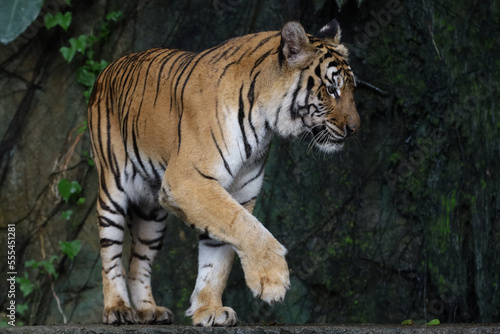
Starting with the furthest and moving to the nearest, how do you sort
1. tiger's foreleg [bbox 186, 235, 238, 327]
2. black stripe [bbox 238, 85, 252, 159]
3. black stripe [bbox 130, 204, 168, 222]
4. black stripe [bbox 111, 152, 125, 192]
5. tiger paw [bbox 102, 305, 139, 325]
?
black stripe [bbox 130, 204, 168, 222], black stripe [bbox 111, 152, 125, 192], tiger paw [bbox 102, 305, 139, 325], black stripe [bbox 238, 85, 252, 159], tiger's foreleg [bbox 186, 235, 238, 327]

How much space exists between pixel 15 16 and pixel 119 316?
2631 millimetres

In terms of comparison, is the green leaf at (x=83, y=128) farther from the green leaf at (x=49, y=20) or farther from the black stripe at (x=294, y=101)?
the black stripe at (x=294, y=101)

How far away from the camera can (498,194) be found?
6.10m

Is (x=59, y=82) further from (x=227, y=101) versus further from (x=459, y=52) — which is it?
(x=459, y=52)

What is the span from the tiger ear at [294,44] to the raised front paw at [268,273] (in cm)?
99

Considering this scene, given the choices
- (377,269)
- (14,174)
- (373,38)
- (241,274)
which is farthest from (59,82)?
(377,269)

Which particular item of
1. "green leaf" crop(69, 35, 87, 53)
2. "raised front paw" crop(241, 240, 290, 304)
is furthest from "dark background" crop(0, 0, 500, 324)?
"raised front paw" crop(241, 240, 290, 304)

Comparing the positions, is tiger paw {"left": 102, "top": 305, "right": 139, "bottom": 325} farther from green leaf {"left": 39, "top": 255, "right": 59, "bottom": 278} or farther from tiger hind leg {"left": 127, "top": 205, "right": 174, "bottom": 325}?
green leaf {"left": 39, "top": 255, "right": 59, "bottom": 278}

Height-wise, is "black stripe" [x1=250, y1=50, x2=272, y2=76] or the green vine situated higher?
"black stripe" [x1=250, y1=50, x2=272, y2=76]

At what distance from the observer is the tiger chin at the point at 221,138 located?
338cm

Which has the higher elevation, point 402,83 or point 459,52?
point 459,52

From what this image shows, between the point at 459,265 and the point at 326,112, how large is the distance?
300 cm

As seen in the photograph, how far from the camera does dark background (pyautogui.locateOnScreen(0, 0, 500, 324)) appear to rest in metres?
5.86

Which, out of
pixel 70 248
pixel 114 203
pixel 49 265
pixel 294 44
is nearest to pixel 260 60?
pixel 294 44
